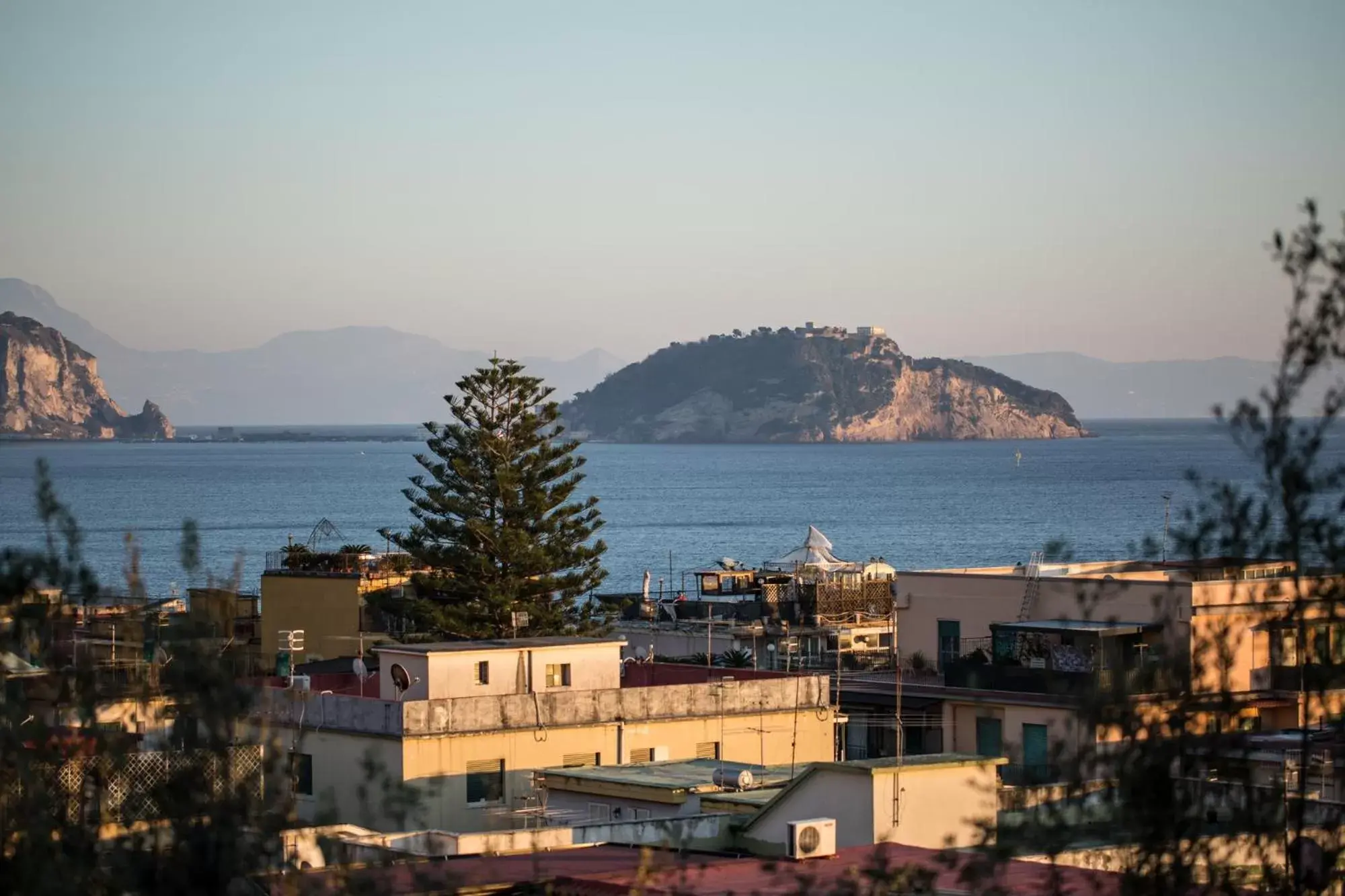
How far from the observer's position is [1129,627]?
85.1 ft

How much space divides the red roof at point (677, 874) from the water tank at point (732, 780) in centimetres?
320

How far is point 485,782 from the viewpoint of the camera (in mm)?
22062

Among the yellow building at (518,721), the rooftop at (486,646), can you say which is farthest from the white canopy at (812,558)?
the rooftop at (486,646)

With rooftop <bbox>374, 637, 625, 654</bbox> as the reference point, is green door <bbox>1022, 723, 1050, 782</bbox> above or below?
below

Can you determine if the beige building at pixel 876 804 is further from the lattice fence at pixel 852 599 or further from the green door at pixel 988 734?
the lattice fence at pixel 852 599

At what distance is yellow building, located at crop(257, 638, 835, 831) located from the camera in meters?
21.5

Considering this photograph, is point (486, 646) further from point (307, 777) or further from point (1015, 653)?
point (1015, 653)

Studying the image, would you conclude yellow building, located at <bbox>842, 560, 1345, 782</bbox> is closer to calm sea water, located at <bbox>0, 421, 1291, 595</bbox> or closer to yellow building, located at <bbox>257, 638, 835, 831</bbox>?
yellow building, located at <bbox>257, 638, 835, 831</bbox>

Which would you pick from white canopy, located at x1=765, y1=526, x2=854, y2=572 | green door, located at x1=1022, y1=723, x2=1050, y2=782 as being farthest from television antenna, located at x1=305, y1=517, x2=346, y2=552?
green door, located at x1=1022, y1=723, x2=1050, y2=782

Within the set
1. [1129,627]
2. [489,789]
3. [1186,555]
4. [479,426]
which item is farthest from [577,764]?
[479,426]

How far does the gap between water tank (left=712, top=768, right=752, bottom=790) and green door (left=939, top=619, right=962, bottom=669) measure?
1166 cm

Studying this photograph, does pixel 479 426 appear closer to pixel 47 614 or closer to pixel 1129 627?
pixel 1129 627

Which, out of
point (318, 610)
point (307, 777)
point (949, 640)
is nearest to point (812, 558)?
point (318, 610)

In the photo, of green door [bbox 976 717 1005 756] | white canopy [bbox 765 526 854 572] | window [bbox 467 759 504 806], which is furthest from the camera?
white canopy [bbox 765 526 854 572]
